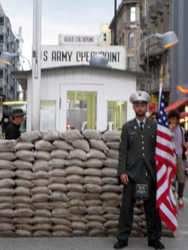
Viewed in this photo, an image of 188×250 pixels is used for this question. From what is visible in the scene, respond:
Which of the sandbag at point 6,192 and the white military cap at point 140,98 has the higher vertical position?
the white military cap at point 140,98

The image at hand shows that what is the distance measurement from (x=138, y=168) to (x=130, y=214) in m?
0.61

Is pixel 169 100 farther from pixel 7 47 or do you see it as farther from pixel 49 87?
pixel 7 47

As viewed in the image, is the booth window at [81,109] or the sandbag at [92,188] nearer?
the sandbag at [92,188]

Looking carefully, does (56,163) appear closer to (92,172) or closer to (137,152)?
(92,172)

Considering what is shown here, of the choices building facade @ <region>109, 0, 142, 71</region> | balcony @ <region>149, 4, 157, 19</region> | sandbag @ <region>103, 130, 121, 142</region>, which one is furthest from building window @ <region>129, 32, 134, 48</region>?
sandbag @ <region>103, 130, 121, 142</region>

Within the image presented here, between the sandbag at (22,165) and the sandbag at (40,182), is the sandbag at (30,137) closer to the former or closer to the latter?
the sandbag at (22,165)

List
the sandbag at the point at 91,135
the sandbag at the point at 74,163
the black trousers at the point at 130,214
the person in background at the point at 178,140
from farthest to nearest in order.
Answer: the person in background at the point at 178,140 < the sandbag at the point at 91,135 < the sandbag at the point at 74,163 < the black trousers at the point at 130,214

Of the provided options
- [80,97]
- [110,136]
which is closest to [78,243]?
[110,136]

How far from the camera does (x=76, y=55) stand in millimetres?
12117

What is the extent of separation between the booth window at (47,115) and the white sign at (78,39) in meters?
1.82

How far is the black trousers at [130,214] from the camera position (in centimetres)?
639

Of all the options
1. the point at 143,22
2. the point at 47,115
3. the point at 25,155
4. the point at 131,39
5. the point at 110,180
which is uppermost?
the point at 131,39

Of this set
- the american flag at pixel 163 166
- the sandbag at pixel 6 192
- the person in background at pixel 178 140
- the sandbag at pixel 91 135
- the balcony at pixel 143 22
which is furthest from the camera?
the balcony at pixel 143 22

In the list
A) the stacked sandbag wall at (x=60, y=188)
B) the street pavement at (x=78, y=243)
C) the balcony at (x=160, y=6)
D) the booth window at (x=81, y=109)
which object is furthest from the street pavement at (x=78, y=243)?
the balcony at (x=160, y=6)
